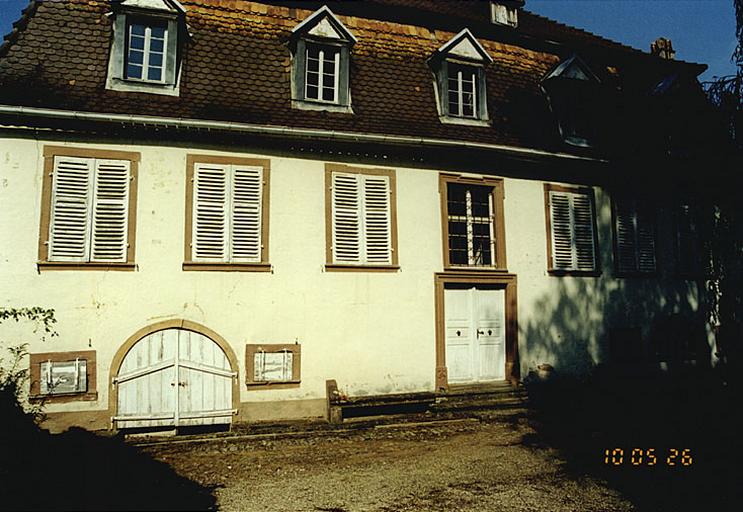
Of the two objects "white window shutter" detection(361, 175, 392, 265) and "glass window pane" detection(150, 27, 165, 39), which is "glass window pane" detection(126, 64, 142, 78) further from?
"white window shutter" detection(361, 175, 392, 265)

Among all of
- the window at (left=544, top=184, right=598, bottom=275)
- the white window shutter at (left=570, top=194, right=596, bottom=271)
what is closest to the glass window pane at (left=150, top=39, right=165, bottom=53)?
the window at (left=544, top=184, right=598, bottom=275)

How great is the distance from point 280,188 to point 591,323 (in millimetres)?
6788

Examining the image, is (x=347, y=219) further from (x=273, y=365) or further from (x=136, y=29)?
(x=136, y=29)

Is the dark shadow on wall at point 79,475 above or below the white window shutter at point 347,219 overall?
below

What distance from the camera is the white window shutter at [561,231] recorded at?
10.9 metres

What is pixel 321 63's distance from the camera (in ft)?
32.9

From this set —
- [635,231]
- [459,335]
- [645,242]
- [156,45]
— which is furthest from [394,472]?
[645,242]

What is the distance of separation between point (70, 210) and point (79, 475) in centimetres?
414

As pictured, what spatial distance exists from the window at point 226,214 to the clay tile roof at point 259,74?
2.73 feet

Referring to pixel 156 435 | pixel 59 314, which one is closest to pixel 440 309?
pixel 156 435

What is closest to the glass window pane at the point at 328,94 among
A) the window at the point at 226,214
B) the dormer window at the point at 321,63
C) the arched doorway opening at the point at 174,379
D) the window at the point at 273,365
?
the dormer window at the point at 321,63

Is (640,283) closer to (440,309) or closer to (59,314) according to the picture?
(440,309)

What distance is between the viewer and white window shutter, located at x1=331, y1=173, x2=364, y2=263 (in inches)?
372

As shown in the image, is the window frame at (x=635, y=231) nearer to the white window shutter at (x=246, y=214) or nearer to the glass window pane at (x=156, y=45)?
the white window shutter at (x=246, y=214)
